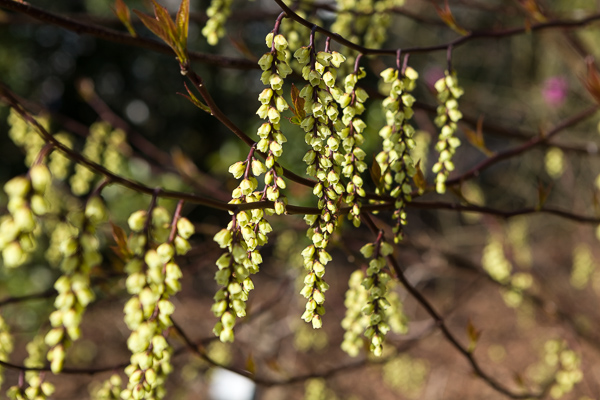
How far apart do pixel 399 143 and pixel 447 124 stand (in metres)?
0.22

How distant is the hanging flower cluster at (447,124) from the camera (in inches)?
47.8

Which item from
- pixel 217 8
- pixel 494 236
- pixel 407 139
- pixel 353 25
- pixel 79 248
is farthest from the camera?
pixel 494 236

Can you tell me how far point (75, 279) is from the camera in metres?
0.65

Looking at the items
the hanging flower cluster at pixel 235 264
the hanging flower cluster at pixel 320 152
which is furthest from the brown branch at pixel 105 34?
the hanging flower cluster at pixel 235 264

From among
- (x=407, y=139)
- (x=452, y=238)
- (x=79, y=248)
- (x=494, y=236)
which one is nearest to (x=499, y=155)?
(x=407, y=139)

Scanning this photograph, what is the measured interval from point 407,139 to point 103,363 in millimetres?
6737

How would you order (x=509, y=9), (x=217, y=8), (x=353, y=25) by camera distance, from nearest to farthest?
(x=217, y=8), (x=353, y=25), (x=509, y=9)

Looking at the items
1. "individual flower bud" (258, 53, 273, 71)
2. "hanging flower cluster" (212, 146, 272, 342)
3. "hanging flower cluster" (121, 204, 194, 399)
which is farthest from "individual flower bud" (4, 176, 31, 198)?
"individual flower bud" (258, 53, 273, 71)

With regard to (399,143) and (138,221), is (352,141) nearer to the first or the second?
(399,143)

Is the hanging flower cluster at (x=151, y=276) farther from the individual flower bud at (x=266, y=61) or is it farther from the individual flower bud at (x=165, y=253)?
the individual flower bud at (x=266, y=61)

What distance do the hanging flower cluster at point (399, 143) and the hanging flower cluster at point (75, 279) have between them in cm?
67

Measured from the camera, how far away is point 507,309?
26.6 feet

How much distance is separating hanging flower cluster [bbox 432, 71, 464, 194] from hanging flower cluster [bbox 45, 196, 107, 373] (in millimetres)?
865

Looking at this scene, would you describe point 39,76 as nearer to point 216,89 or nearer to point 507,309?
point 216,89
